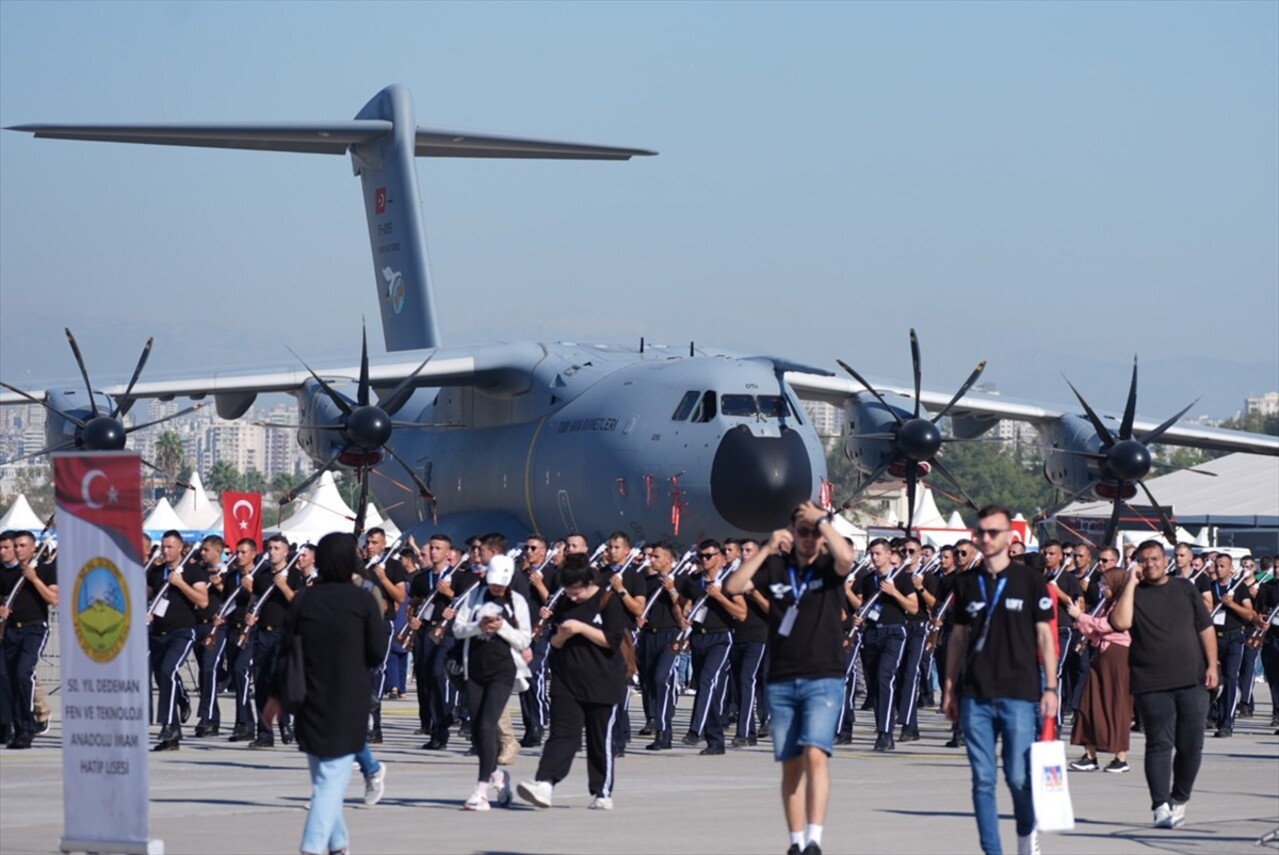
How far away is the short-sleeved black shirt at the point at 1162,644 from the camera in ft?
38.3

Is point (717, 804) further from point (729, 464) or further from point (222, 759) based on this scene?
point (729, 464)

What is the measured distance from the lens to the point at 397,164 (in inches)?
1313

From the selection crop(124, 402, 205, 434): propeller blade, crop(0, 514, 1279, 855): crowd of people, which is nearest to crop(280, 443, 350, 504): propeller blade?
crop(124, 402, 205, 434): propeller blade

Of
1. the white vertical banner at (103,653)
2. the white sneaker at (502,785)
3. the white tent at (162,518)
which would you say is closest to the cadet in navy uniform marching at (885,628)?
the white sneaker at (502,785)

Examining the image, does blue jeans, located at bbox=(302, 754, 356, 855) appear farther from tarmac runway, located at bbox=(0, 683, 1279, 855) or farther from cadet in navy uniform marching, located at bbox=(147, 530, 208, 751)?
cadet in navy uniform marching, located at bbox=(147, 530, 208, 751)

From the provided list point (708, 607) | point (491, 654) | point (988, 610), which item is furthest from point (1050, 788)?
point (708, 607)

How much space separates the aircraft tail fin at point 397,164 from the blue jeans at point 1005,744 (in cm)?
2366

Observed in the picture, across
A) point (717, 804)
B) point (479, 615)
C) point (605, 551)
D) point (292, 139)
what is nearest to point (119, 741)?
point (479, 615)

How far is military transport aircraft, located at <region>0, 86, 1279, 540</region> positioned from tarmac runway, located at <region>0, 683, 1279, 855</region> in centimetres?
756

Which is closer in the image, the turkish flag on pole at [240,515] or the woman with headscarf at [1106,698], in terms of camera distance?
the woman with headscarf at [1106,698]

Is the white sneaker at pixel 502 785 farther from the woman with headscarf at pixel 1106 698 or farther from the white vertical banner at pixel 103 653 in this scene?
the woman with headscarf at pixel 1106 698

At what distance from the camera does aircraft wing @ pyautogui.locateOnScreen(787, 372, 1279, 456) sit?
94.3ft

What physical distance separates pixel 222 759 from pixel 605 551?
3.69 meters

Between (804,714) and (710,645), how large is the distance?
23.6 ft
